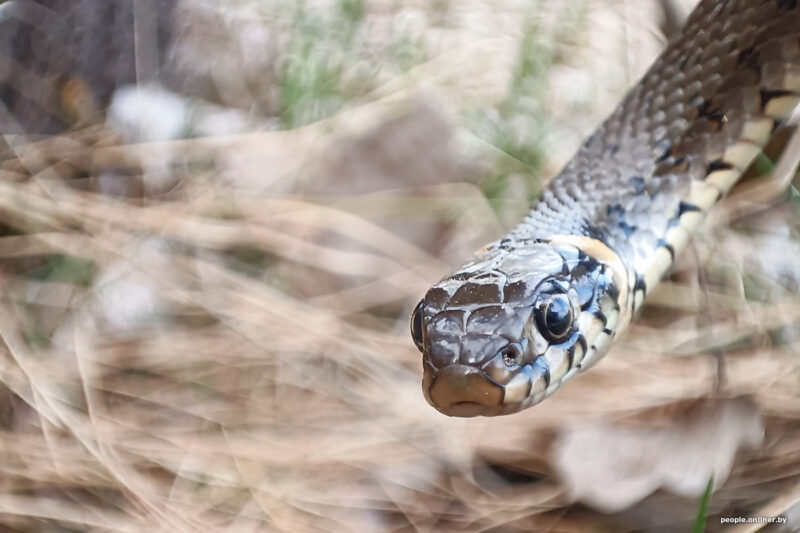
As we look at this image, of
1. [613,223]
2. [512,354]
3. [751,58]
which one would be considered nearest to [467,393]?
[512,354]

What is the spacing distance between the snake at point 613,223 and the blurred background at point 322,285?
32 cm

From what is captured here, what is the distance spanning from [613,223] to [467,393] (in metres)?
0.72

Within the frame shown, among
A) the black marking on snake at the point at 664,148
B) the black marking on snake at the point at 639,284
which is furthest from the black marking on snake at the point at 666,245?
the black marking on snake at the point at 664,148

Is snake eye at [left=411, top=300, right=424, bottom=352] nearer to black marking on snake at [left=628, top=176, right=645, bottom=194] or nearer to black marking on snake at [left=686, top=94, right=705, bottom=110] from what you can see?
black marking on snake at [left=628, top=176, right=645, bottom=194]

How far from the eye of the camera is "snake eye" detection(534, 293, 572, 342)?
1769mm

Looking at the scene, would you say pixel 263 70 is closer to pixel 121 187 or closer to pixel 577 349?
pixel 121 187

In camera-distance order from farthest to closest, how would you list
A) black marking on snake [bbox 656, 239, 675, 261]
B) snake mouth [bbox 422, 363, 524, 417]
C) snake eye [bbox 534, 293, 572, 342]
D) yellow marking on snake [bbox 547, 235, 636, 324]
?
black marking on snake [bbox 656, 239, 675, 261], yellow marking on snake [bbox 547, 235, 636, 324], snake eye [bbox 534, 293, 572, 342], snake mouth [bbox 422, 363, 524, 417]

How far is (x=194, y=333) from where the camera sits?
2568 millimetres

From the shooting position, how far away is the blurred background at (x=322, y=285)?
199 centimetres

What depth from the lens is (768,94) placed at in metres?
2.02

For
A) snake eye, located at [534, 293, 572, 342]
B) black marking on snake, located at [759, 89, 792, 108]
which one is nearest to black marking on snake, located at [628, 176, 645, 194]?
black marking on snake, located at [759, 89, 792, 108]

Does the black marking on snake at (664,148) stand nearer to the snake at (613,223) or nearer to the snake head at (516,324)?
the snake at (613,223)

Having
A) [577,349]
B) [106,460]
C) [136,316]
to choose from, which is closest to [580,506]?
[577,349]

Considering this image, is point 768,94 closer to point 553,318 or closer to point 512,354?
point 553,318
